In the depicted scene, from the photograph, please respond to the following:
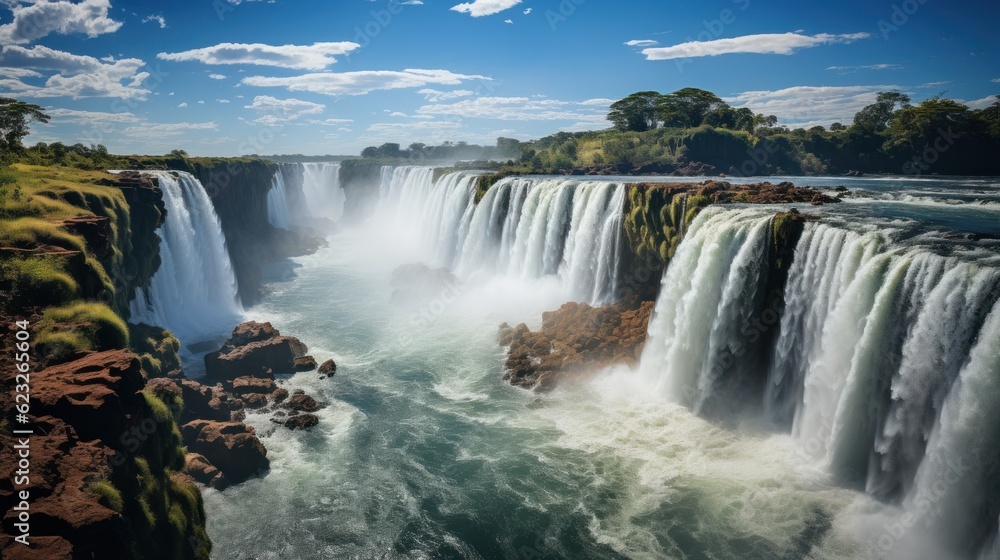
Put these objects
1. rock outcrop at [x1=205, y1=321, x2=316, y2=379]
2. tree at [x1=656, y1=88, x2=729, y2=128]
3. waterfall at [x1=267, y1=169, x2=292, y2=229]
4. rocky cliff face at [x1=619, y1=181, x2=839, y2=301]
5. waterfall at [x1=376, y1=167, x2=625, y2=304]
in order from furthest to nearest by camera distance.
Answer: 1. tree at [x1=656, y1=88, x2=729, y2=128]
2. waterfall at [x1=267, y1=169, x2=292, y2=229]
3. waterfall at [x1=376, y1=167, x2=625, y2=304]
4. rocky cliff face at [x1=619, y1=181, x2=839, y2=301]
5. rock outcrop at [x1=205, y1=321, x2=316, y2=379]

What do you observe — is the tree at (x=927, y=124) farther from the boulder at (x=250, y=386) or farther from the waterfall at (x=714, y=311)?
the boulder at (x=250, y=386)

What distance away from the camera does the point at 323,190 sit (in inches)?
3115

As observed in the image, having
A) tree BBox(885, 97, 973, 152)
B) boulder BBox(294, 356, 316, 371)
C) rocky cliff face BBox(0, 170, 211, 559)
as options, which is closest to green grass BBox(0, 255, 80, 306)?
rocky cliff face BBox(0, 170, 211, 559)

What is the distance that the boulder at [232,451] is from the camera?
46.6ft

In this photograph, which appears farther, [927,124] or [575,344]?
[927,124]

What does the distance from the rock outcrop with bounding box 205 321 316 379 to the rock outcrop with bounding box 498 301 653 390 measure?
891 cm

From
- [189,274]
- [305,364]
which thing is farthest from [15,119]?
[305,364]

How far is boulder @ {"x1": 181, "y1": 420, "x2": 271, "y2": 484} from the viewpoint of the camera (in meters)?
14.2

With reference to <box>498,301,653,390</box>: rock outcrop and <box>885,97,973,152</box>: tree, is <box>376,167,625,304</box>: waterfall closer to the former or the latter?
<box>498,301,653,390</box>: rock outcrop

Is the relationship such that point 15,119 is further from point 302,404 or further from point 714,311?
point 714,311

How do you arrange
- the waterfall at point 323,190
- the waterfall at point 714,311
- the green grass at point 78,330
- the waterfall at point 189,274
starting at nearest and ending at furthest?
the green grass at point 78,330 → the waterfall at point 714,311 → the waterfall at point 189,274 → the waterfall at point 323,190

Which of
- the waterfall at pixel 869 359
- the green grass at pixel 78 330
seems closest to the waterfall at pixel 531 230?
the waterfall at pixel 869 359

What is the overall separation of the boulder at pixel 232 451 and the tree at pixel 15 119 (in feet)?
87.3

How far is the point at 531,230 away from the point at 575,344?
1058cm
